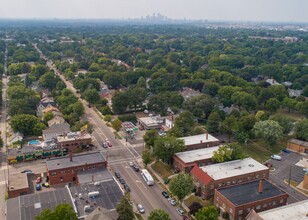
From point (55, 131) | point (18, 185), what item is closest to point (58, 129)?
point (55, 131)

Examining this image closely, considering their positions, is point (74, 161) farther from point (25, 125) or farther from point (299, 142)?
point (299, 142)

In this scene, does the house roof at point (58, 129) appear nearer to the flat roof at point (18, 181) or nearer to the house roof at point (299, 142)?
the flat roof at point (18, 181)

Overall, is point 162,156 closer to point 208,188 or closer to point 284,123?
point 208,188

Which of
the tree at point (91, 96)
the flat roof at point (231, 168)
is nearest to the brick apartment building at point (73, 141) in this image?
the flat roof at point (231, 168)

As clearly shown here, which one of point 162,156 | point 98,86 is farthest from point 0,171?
point 98,86

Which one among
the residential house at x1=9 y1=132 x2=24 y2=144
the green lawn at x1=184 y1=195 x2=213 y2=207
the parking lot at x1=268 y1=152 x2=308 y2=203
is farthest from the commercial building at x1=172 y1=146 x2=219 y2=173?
the residential house at x1=9 y1=132 x2=24 y2=144

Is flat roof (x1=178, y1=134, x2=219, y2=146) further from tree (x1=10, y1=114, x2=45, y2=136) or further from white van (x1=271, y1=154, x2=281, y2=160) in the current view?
tree (x1=10, y1=114, x2=45, y2=136)
